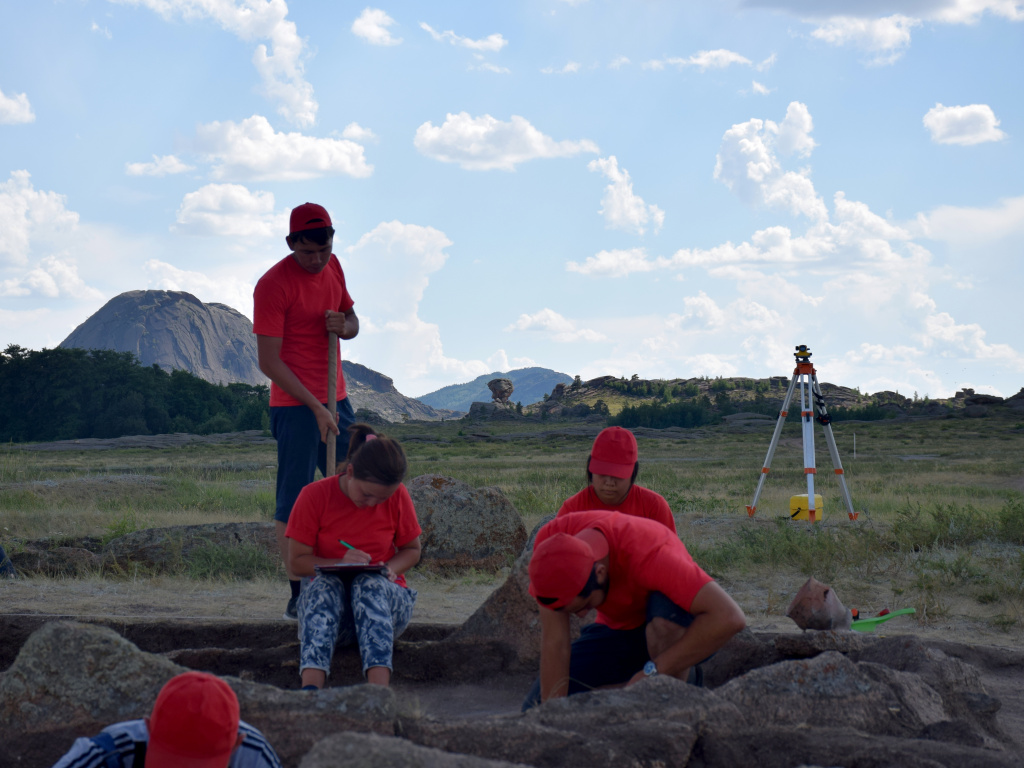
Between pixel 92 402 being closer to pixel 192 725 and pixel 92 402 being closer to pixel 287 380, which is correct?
pixel 287 380

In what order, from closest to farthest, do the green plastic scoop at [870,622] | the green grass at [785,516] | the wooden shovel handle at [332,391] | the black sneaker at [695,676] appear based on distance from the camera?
1. the black sneaker at [695,676]
2. the wooden shovel handle at [332,391]
3. the green plastic scoop at [870,622]
4. the green grass at [785,516]

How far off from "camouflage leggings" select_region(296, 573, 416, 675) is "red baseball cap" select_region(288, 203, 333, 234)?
180 centimetres

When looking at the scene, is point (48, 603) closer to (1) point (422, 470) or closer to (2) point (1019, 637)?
(2) point (1019, 637)

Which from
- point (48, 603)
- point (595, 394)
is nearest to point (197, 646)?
point (48, 603)

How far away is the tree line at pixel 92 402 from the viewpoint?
49250mm

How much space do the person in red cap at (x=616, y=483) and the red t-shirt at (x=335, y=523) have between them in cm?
83

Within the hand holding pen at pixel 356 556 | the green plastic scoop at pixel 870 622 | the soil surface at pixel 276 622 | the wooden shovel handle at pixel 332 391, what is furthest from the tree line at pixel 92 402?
the hand holding pen at pixel 356 556

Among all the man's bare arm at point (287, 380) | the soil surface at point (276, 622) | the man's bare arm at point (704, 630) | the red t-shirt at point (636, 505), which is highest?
the man's bare arm at point (287, 380)

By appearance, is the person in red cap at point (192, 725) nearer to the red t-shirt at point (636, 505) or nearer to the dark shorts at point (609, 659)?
the dark shorts at point (609, 659)

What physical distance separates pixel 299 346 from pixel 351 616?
152cm

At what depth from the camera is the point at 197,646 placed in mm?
4824

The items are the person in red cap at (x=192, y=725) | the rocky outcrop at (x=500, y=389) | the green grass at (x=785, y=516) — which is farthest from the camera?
the rocky outcrop at (x=500, y=389)

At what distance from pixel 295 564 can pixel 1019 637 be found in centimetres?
418

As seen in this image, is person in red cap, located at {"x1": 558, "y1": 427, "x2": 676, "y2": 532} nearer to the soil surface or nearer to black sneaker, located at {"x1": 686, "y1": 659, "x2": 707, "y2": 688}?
black sneaker, located at {"x1": 686, "y1": 659, "x2": 707, "y2": 688}
